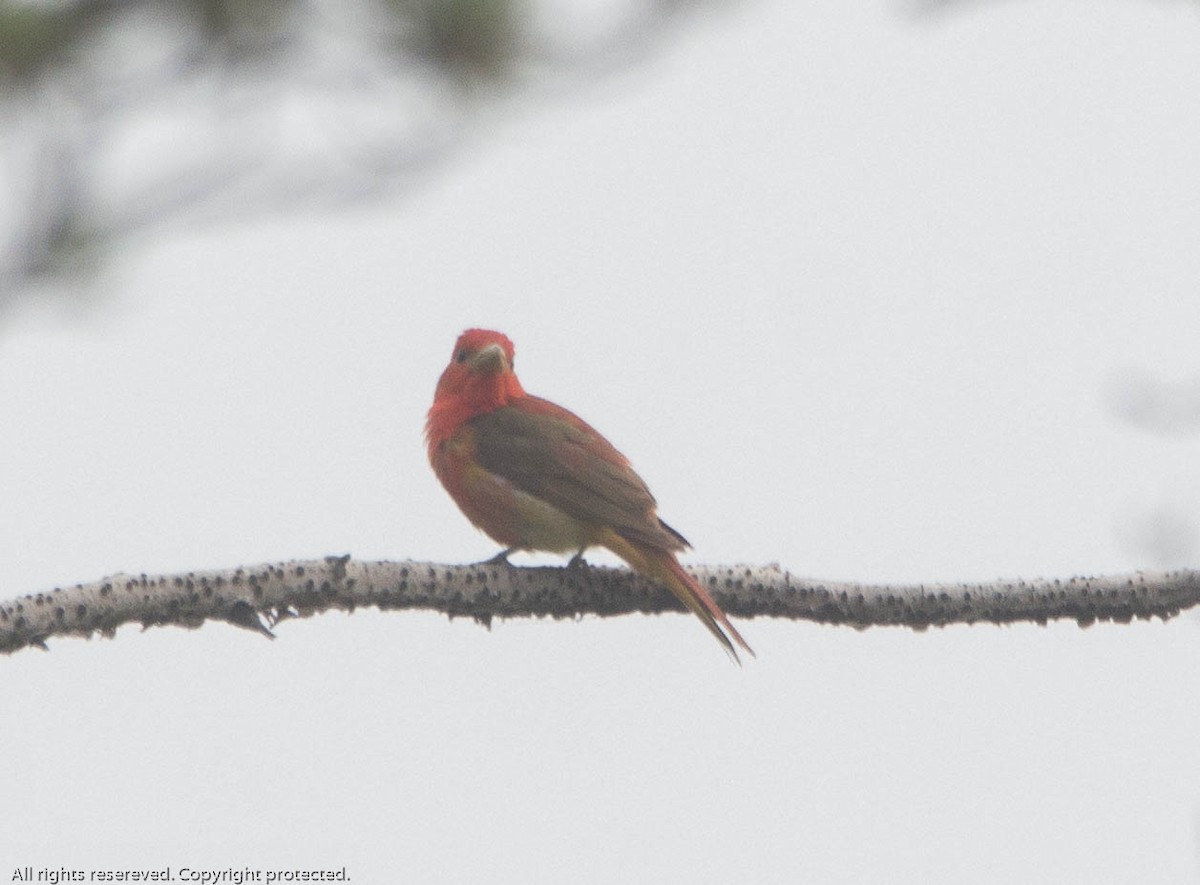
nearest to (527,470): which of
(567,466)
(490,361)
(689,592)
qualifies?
(567,466)

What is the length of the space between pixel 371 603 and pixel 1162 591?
1741 millimetres

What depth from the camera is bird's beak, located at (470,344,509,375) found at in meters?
5.59

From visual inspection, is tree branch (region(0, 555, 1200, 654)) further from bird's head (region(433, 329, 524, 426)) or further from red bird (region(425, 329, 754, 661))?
bird's head (region(433, 329, 524, 426))

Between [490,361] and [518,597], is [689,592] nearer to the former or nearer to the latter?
[518,597]

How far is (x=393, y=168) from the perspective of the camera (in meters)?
4.74

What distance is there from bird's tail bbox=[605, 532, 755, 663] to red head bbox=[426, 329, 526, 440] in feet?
4.73

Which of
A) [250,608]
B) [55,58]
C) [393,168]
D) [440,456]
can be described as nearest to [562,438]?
[440,456]

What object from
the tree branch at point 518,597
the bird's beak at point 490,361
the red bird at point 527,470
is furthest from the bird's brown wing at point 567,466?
the tree branch at point 518,597

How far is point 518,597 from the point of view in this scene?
3.75 m

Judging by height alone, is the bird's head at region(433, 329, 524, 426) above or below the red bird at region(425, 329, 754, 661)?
above

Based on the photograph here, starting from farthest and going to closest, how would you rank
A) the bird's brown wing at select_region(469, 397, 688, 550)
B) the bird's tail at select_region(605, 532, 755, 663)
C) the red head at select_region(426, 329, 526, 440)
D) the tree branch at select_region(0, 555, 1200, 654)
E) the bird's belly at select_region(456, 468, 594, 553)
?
the red head at select_region(426, 329, 526, 440), the bird's belly at select_region(456, 468, 594, 553), the bird's brown wing at select_region(469, 397, 688, 550), the bird's tail at select_region(605, 532, 755, 663), the tree branch at select_region(0, 555, 1200, 654)

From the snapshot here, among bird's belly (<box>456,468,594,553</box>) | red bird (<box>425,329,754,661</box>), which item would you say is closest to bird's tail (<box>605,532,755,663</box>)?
red bird (<box>425,329,754,661</box>)

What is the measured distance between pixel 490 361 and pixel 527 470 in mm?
690

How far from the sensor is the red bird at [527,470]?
185 inches
